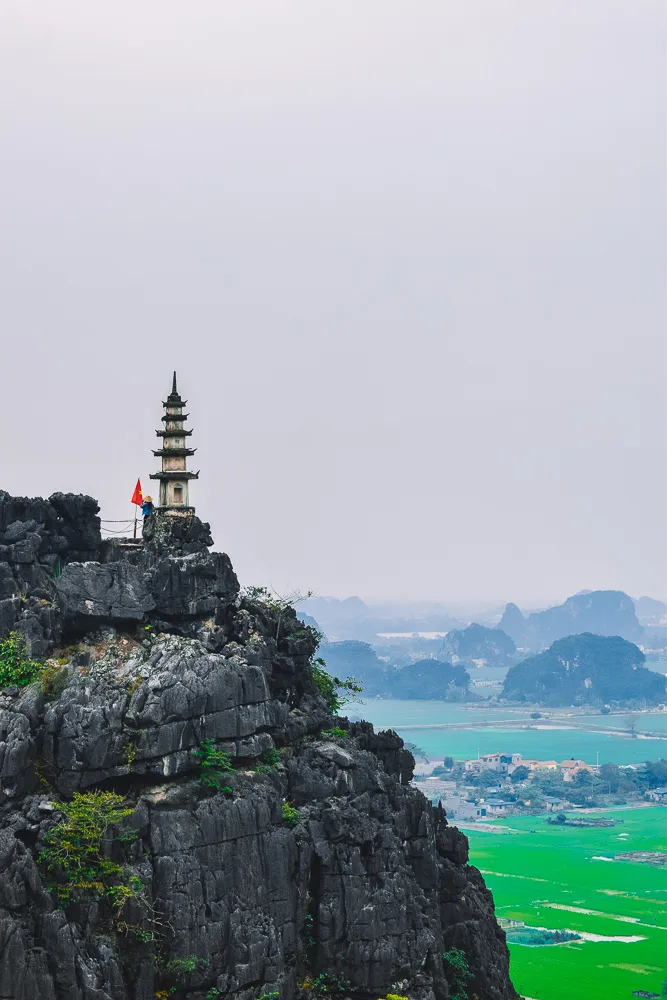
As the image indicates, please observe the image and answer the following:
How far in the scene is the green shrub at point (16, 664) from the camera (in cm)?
4050

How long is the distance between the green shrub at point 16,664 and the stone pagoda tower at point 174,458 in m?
6.63

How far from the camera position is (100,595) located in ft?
139

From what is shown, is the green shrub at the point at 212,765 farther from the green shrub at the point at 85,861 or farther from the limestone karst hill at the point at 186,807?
the green shrub at the point at 85,861

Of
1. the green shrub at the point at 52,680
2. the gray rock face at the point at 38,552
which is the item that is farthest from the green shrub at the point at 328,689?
the green shrub at the point at 52,680

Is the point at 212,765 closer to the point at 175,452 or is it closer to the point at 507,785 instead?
the point at 175,452

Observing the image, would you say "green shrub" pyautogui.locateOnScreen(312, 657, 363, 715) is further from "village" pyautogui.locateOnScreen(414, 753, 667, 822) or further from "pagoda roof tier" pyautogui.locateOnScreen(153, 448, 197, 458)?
"village" pyautogui.locateOnScreen(414, 753, 667, 822)

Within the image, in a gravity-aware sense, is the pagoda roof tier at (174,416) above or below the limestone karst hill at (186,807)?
above

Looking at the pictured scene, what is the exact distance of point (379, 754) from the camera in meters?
47.6

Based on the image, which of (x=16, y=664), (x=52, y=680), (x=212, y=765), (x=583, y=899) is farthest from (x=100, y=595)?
(x=583, y=899)

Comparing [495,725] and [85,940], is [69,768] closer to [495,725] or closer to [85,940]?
[85,940]

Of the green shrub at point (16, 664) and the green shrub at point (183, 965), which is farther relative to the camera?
the green shrub at point (16, 664)

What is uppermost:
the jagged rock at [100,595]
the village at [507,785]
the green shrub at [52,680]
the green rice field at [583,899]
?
the jagged rock at [100,595]

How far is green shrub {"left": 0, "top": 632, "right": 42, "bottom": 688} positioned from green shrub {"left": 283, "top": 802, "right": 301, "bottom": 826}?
24.8 ft

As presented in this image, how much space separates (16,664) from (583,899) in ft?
187
